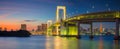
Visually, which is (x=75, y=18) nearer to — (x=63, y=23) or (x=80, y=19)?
(x=80, y=19)

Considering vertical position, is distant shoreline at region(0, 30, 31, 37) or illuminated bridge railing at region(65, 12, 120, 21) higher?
illuminated bridge railing at region(65, 12, 120, 21)

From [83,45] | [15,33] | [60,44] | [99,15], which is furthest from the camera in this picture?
[15,33]

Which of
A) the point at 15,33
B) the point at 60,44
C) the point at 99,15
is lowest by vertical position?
the point at 60,44

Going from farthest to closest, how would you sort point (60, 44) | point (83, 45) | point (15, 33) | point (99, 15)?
point (15, 33), point (99, 15), point (60, 44), point (83, 45)

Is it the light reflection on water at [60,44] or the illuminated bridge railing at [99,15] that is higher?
the illuminated bridge railing at [99,15]

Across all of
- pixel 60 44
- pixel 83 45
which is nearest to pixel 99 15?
pixel 60 44

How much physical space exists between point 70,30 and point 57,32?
23.9 meters

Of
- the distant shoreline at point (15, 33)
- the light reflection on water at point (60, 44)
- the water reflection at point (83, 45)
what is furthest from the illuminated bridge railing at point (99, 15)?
the distant shoreline at point (15, 33)

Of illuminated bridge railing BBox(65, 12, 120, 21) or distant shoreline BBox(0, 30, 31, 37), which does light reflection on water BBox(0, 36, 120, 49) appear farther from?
distant shoreline BBox(0, 30, 31, 37)

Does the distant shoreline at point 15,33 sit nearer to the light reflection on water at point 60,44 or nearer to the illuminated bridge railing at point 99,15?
the illuminated bridge railing at point 99,15

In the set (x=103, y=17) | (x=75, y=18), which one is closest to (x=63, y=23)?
(x=75, y=18)

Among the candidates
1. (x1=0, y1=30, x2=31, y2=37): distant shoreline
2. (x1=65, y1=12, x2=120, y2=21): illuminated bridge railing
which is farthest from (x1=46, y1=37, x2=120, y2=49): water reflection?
(x1=0, y1=30, x2=31, y2=37): distant shoreline

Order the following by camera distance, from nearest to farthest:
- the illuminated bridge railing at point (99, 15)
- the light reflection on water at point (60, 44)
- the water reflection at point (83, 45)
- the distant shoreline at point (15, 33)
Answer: the light reflection on water at point (60, 44), the water reflection at point (83, 45), the illuminated bridge railing at point (99, 15), the distant shoreline at point (15, 33)

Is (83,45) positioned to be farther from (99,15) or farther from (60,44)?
(99,15)
